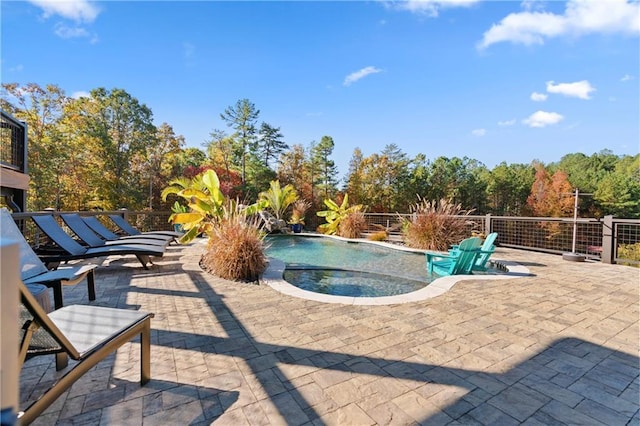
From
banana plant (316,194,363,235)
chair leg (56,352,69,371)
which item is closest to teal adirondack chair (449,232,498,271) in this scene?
chair leg (56,352,69,371)

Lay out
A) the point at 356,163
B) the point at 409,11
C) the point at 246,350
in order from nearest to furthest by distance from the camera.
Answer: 1. the point at 246,350
2. the point at 409,11
3. the point at 356,163

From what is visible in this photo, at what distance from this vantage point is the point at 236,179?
23.7m

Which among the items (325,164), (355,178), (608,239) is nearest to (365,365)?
(608,239)

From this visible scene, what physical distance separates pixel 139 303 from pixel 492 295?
4655mm

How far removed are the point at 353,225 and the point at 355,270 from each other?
19.2ft

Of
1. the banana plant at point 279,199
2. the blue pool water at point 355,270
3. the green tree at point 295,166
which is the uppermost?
the green tree at point 295,166

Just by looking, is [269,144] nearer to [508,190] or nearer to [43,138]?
[43,138]

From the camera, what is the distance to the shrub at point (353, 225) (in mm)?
12055

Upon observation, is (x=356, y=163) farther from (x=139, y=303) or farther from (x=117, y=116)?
(x=139, y=303)

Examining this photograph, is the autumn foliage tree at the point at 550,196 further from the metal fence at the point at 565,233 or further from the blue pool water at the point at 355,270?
the blue pool water at the point at 355,270

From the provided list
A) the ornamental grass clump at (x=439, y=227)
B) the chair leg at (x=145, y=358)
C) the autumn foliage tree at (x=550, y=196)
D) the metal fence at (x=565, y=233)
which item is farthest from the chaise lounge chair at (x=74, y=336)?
the autumn foliage tree at (x=550, y=196)

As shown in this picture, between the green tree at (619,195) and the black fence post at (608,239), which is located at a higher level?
the green tree at (619,195)

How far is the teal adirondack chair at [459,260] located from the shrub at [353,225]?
6.05 meters

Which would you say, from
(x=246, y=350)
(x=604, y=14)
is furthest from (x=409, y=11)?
(x=246, y=350)
